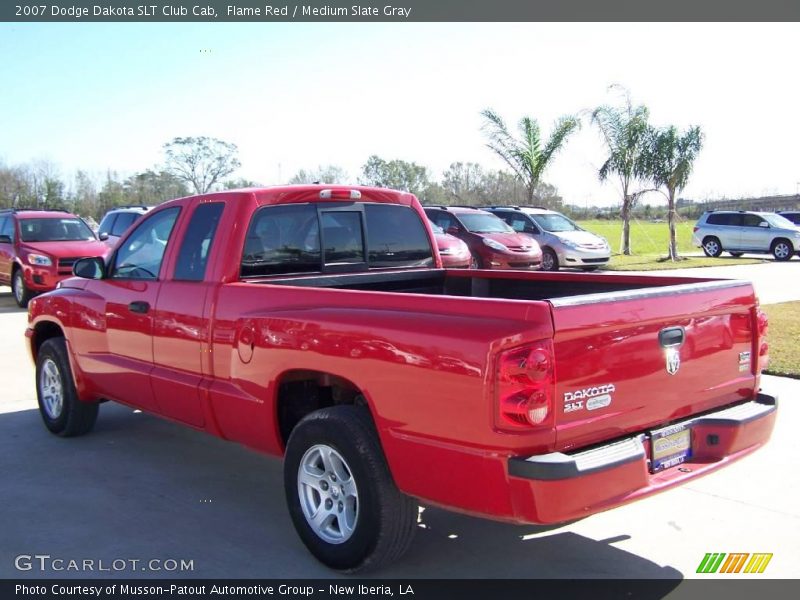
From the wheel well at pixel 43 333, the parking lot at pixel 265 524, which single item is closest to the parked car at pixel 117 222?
the wheel well at pixel 43 333

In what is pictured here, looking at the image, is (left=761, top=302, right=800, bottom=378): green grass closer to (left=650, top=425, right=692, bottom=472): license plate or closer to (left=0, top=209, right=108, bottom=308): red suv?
(left=650, top=425, right=692, bottom=472): license plate

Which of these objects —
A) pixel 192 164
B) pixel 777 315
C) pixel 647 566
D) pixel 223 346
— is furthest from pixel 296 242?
pixel 192 164

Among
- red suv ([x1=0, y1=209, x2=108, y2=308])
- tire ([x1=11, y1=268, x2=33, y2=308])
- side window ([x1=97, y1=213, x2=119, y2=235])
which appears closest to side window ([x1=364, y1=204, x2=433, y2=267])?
red suv ([x1=0, y1=209, x2=108, y2=308])

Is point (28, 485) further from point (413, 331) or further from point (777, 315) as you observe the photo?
point (777, 315)

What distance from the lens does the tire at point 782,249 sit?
2784cm

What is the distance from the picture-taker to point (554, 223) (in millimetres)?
22422

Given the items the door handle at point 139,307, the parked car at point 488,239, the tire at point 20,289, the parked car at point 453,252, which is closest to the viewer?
the door handle at point 139,307

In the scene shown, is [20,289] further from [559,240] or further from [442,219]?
[559,240]

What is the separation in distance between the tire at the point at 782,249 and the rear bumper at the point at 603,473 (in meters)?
26.9

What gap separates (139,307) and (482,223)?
50.6 ft

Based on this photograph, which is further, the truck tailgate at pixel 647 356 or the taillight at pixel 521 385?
the truck tailgate at pixel 647 356

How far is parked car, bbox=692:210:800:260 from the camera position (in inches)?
1104

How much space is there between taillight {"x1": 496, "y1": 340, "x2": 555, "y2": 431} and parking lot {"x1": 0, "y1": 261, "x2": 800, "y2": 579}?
122cm

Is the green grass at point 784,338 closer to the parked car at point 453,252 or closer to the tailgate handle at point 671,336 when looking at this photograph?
the tailgate handle at point 671,336
